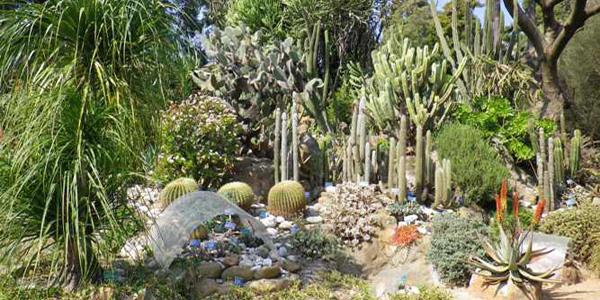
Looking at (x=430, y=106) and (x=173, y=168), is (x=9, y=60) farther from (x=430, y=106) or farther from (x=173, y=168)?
(x=430, y=106)

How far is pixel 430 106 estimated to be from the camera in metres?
8.49

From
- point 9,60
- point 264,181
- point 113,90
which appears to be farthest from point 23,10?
point 264,181

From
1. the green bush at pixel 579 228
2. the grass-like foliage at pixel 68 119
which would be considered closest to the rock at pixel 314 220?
the green bush at pixel 579 228

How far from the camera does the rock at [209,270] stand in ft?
16.6

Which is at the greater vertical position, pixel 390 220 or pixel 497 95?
pixel 497 95

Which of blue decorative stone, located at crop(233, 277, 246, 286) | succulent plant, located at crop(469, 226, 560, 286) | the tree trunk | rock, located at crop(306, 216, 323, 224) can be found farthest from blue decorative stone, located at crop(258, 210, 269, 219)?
the tree trunk

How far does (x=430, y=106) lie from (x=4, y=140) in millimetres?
6147

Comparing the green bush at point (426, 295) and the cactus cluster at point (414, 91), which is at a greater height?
the cactus cluster at point (414, 91)

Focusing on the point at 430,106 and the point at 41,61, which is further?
the point at 430,106

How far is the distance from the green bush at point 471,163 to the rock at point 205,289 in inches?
152

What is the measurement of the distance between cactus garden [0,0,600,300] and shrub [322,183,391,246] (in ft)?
0.07

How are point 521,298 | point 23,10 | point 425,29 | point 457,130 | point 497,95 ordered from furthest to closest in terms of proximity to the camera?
point 425,29, point 497,95, point 457,130, point 521,298, point 23,10

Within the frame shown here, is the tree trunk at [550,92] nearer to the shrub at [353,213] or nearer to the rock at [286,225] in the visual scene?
the shrub at [353,213]

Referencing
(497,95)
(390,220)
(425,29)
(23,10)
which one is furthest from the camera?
(425,29)
